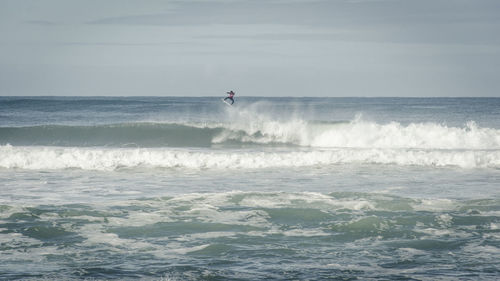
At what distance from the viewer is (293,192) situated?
14.4m

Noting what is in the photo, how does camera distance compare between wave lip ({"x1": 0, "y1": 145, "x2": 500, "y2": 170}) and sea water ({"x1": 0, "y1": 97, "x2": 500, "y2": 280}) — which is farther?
wave lip ({"x1": 0, "y1": 145, "x2": 500, "y2": 170})

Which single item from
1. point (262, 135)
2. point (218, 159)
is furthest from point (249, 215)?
point (262, 135)

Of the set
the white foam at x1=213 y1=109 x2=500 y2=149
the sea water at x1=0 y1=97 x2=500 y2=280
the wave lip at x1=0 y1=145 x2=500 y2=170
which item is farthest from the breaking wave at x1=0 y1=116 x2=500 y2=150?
the sea water at x1=0 y1=97 x2=500 y2=280

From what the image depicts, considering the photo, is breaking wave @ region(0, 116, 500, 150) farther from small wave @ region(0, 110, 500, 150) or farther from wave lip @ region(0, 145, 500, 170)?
wave lip @ region(0, 145, 500, 170)

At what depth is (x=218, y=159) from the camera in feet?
68.2

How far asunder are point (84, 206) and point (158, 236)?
3.31 metres

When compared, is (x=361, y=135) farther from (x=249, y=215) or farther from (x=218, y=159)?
(x=249, y=215)

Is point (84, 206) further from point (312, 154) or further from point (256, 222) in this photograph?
point (312, 154)

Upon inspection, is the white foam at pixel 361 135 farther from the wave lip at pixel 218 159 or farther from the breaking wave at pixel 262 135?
the wave lip at pixel 218 159

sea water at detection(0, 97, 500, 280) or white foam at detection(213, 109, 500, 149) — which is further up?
white foam at detection(213, 109, 500, 149)

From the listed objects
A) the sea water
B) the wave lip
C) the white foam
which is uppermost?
the white foam

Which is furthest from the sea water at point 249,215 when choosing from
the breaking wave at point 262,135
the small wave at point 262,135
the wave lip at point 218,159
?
the breaking wave at point 262,135

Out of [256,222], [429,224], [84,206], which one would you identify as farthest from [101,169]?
[429,224]

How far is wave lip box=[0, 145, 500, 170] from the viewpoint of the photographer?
20.4 metres
